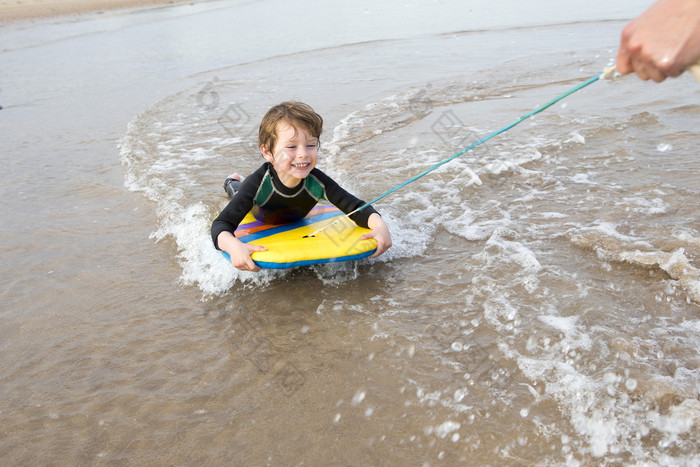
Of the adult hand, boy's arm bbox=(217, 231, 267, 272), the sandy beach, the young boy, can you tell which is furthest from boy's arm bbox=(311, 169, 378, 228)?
the sandy beach

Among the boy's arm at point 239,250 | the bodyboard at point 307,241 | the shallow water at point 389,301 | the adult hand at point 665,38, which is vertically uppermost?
the adult hand at point 665,38

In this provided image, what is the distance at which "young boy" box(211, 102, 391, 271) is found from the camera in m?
3.35

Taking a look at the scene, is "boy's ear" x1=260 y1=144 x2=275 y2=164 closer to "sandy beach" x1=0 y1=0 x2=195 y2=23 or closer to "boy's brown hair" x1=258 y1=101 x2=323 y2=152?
"boy's brown hair" x1=258 y1=101 x2=323 y2=152

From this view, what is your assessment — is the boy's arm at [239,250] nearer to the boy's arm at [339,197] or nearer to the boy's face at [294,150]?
the boy's face at [294,150]

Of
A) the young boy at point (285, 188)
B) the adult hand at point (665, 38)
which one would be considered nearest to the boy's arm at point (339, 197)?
the young boy at point (285, 188)

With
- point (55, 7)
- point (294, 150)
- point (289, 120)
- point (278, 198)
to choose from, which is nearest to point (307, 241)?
point (278, 198)

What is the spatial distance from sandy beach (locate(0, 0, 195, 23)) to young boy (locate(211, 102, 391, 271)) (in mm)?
25438

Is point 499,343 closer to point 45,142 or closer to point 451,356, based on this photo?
point 451,356

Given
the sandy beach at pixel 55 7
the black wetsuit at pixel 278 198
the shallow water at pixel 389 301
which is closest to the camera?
the shallow water at pixel 389 301

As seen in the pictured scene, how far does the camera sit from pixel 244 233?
12.2ft

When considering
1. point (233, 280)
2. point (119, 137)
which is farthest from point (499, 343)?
point (119, 137)

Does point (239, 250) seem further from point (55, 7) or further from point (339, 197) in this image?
point (55, 7)

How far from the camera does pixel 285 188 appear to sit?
357 centimetres

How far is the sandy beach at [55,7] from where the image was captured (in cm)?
2439
